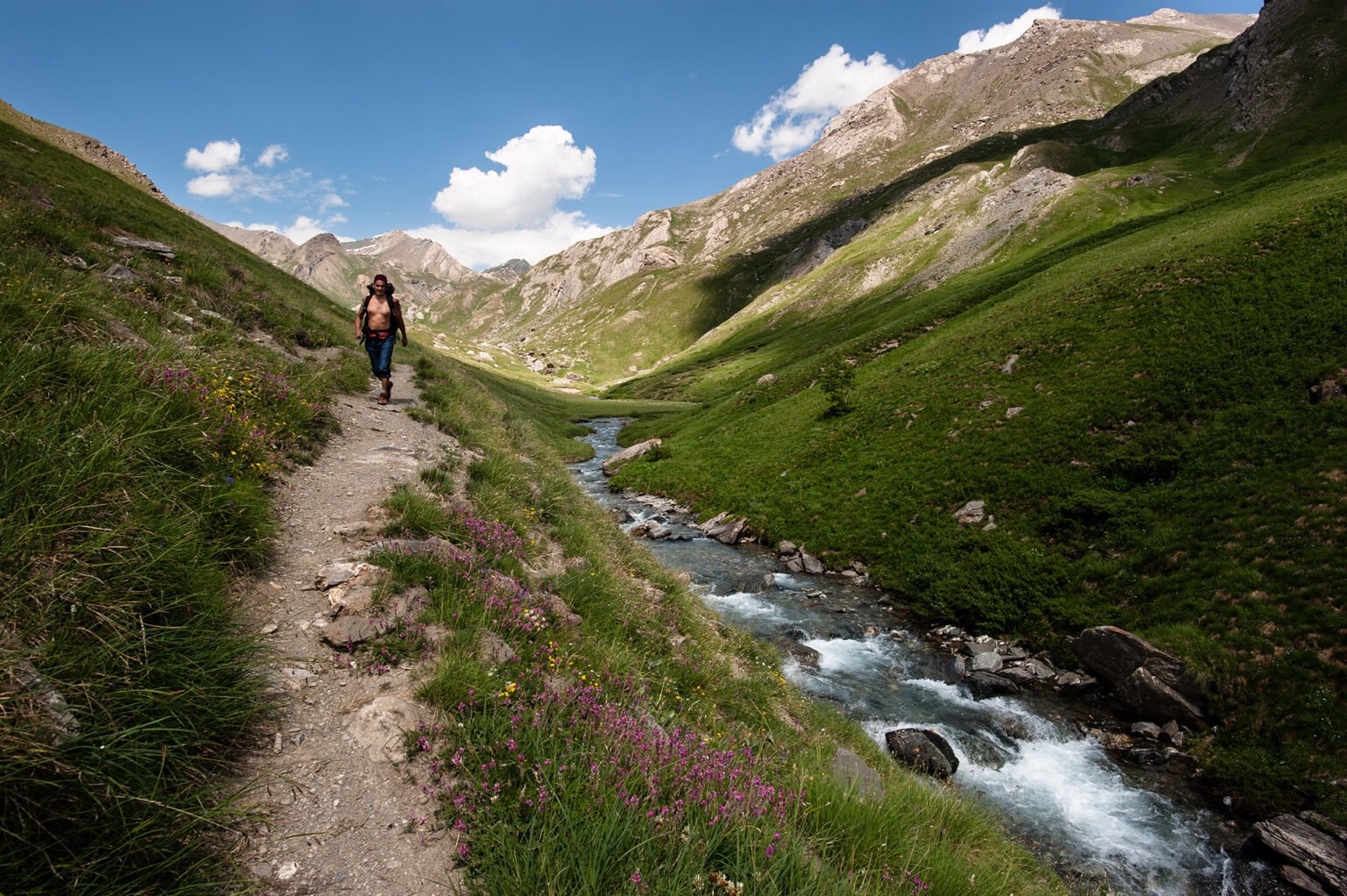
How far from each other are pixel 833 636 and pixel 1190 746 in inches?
351

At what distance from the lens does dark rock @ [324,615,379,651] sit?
530 centimetres

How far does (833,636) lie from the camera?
1830 cm

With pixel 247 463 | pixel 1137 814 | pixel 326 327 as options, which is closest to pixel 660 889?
pixel 247 463

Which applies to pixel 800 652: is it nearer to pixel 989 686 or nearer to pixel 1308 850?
pixel 989 686

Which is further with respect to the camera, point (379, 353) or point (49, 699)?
point (379, 353)

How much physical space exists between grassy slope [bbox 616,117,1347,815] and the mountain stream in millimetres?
1908

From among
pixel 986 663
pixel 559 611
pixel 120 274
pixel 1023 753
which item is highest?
pixel 120 274

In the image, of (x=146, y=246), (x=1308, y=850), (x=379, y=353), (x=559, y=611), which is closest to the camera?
(x=559, y=611)

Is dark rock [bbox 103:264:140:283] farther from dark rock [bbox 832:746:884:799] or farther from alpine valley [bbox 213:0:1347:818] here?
alpine valley [bbox 213:0:1347:818]

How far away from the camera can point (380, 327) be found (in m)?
15.8

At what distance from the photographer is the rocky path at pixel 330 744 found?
3383 millimetres

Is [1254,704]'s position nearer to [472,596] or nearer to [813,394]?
[472,596]

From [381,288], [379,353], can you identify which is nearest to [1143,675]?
[379,353]

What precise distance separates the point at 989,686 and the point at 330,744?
16.8 m
